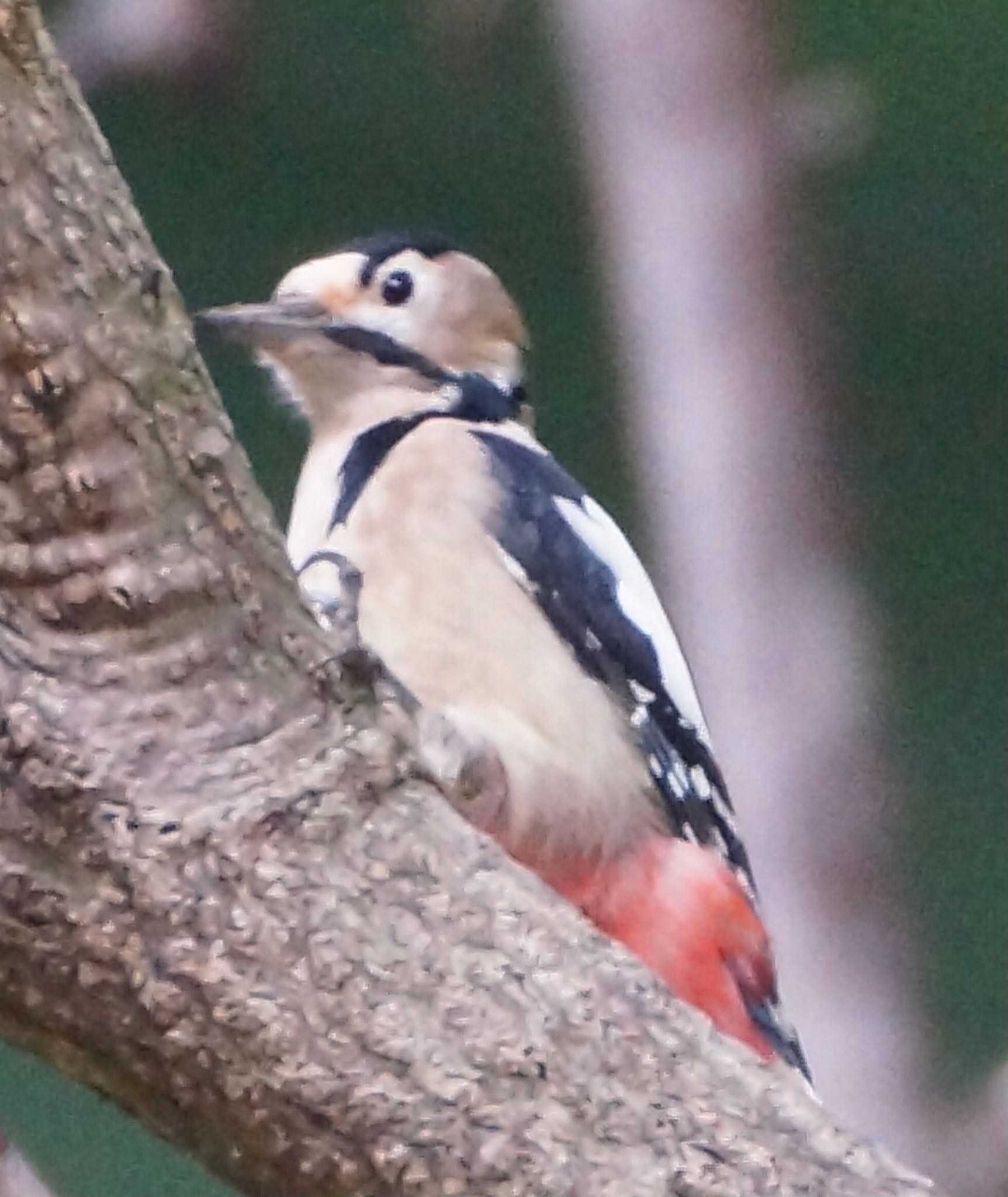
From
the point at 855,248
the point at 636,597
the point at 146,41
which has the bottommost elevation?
the point at 855,248

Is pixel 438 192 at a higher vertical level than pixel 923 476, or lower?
higher

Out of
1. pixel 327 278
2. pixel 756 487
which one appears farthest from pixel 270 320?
pixel 756 487

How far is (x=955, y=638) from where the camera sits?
2111 mm

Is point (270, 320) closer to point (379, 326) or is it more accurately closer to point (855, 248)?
point (379, 326)

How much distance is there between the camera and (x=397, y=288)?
46.4 inches

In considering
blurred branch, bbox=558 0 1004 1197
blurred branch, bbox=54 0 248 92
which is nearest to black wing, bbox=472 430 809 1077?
blurred branch, bbox=558 0 1004 1197

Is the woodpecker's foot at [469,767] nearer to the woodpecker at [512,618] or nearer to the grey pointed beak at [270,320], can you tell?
the woodpecker at [512,618]

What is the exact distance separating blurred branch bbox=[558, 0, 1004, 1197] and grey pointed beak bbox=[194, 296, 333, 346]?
0.38 meters

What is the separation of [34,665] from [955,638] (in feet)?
5.42

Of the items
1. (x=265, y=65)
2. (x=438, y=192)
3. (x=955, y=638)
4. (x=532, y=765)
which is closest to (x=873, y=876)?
(x=532, y=765)

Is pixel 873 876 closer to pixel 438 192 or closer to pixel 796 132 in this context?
pixel 796 132

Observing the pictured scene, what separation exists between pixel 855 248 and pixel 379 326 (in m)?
0.97

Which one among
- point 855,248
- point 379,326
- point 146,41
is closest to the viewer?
point 379,326

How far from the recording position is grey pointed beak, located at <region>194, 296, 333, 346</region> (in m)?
1.11
